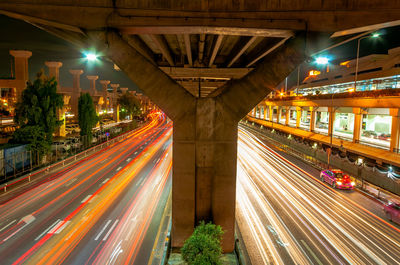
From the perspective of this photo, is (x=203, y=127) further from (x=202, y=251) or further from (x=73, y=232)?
(x=73, y=232)

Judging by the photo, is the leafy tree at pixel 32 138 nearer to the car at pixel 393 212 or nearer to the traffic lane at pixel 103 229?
the traffic lane at pixel 103 229

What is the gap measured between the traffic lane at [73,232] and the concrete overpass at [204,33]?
16.6ft

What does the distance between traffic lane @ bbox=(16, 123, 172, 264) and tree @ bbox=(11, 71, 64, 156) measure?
9.79 metres

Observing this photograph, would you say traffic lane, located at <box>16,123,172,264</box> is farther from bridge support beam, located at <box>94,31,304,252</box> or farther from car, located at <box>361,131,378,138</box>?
car, located at <box>361,131,378,138</box>

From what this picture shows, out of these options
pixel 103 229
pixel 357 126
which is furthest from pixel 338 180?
pixel 103 229

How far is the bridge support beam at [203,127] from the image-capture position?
820 cm

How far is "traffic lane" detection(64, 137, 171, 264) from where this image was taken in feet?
30.6

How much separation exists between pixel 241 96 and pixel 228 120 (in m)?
0.97

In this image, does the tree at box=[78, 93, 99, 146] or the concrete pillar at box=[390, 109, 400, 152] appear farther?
the tree at box=[78, 93, 99, 146]

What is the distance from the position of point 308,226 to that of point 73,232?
11.7 meters

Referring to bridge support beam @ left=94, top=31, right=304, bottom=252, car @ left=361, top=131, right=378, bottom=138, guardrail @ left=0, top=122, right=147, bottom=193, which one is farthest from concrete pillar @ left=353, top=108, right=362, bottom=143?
guardrail @ left=0, top=122, right=147, bottom=193

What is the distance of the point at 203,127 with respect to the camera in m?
8.27

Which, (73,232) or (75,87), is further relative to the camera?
(75,87)

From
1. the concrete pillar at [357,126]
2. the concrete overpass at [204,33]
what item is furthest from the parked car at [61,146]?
the concrete pillar at [357,126]
